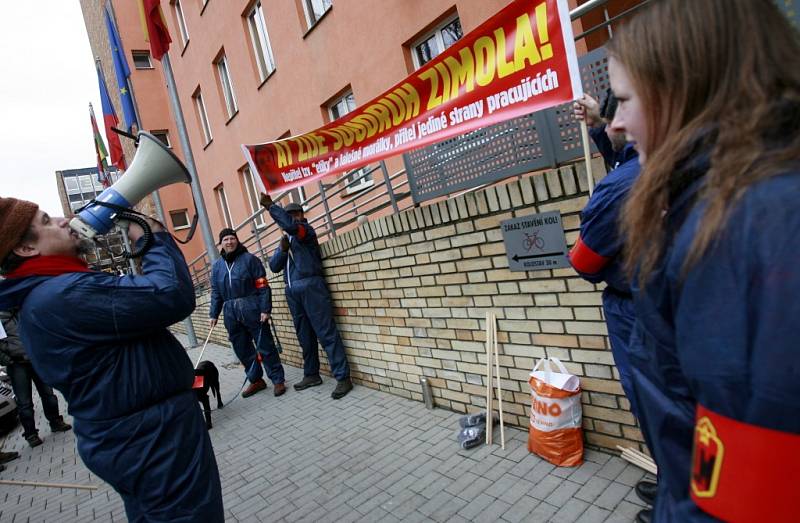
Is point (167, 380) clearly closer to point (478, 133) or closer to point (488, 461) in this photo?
point (488, 461)

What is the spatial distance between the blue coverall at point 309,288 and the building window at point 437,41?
2890 millimetres

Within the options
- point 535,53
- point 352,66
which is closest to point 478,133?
point 535,53

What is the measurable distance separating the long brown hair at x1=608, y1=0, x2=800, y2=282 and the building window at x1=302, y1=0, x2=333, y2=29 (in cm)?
906

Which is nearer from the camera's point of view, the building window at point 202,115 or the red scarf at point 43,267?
the red scarf at point 43,267

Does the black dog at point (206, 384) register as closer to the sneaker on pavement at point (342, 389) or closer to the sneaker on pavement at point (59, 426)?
the sneaker on pavement at point (342, 389)

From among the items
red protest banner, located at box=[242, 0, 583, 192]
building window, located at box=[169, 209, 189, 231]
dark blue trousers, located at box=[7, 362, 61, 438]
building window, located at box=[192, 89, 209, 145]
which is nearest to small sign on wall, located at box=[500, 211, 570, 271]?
red protest banner, located at box=[242, 0, 583, 192]

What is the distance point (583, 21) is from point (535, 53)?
9.06 feet

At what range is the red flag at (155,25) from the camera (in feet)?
25.5

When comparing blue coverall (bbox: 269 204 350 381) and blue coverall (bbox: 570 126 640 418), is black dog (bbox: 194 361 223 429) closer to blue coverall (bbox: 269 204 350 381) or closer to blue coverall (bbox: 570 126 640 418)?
blue coverall (bbox: 269 204 350 381)

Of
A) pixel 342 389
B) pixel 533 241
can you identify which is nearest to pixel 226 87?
pixel 342 389

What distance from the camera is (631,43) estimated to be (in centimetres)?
86

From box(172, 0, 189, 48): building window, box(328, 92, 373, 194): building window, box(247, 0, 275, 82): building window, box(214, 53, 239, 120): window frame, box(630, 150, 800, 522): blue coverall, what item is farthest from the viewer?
box(172, 0, 189, 48): building window

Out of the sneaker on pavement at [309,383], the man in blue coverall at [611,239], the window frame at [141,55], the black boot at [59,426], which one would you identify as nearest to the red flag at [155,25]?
the black boot at [59,426]

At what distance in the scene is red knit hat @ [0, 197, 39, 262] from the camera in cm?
193
